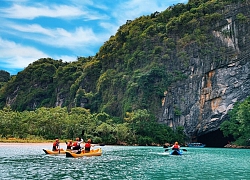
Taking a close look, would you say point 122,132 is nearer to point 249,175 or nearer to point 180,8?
point 180,8

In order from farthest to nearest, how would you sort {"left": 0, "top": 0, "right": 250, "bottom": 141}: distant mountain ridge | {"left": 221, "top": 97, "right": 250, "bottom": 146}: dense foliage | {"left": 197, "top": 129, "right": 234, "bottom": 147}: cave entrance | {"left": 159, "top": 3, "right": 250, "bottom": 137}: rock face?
{"left": 197, "top": 129, "right": 234, "bottom": 147}: cave entrance → {"left": 0, "top": 0, "right": 250, "bottom": 141}: distant mountain ridge → {"left": 159, "top": 3, "right": 250, "bottom": 137}: rock face → {"left": 221, "top": 97, "right": 250, "bottom": 146}: dense foliage

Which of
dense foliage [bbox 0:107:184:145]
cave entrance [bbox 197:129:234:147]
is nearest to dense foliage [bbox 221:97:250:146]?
cave entrance [bbox 197:129:234:147]

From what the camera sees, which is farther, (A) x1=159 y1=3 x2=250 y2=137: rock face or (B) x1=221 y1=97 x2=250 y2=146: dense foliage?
(A) x1=159 y1=3 x2=250 y2=137: rock face

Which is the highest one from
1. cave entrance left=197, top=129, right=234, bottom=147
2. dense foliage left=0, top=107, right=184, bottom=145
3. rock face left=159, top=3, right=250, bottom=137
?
rock face left=159, top=3, right=250, bottom=137

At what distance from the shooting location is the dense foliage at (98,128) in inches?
1919

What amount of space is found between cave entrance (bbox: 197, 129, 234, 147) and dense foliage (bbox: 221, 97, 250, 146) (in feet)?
19.2

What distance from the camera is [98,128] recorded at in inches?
2083

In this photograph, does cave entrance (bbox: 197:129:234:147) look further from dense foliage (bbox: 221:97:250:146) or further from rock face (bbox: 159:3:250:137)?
dense foliage (bbox: 221:97:250:146)

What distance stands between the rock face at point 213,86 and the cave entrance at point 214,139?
9.53 feet

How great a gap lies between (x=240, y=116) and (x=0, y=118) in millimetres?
32477

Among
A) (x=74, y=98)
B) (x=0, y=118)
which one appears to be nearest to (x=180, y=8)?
(x=74, y=98)

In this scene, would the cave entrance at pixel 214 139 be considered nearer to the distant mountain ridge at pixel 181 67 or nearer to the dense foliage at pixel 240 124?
the distant mountain ridge at pixel 181 67

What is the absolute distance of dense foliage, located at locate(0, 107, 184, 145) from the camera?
48750mm

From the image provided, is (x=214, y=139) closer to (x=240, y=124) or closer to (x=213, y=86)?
(x=213, y=86)
